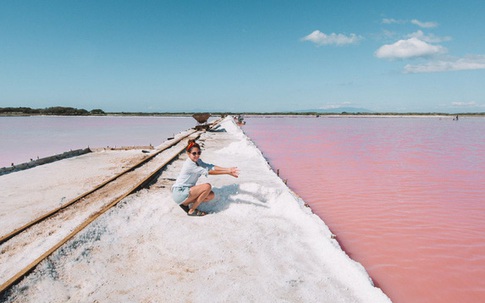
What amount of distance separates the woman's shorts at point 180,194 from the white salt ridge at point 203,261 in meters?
0.24

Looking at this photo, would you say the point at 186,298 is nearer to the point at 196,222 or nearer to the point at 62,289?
the point at 62,289

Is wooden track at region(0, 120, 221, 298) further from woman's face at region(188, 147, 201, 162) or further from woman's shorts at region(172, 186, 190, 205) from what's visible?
woman's face at region(188, 147, 201, 162)

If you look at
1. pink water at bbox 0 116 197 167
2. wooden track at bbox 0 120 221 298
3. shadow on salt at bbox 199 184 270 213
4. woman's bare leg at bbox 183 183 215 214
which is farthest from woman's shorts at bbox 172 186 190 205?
pink water at bbox 0 116 197 167

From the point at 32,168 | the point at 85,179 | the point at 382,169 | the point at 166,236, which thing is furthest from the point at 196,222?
the point at 382,169

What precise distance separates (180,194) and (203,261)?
4.70ft

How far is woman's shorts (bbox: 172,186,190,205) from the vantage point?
15.1 feet

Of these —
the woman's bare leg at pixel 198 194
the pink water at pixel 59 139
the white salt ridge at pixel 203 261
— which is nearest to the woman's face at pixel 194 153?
the woman's bare leg at pixel 198 194

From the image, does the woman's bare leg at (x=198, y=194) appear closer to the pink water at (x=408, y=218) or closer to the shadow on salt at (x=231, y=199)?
the shadow on salt at (x=231, y=199)

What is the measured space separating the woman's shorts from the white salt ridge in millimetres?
235

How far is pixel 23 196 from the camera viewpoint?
6086mm

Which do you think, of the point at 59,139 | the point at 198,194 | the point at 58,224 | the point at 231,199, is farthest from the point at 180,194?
the point at 59,139

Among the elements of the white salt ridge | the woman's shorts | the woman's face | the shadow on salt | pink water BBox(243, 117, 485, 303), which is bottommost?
pink water BBox(243, 117, 485, 303)

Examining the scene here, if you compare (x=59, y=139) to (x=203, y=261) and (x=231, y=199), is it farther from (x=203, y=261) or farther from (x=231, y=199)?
(x=203, y=261)

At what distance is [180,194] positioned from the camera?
183 inches
